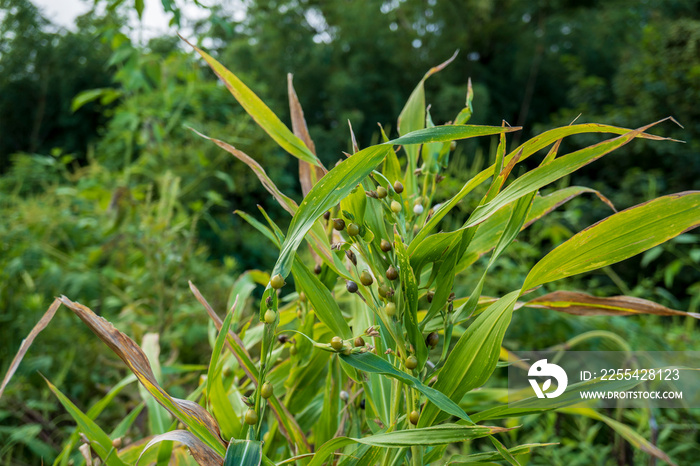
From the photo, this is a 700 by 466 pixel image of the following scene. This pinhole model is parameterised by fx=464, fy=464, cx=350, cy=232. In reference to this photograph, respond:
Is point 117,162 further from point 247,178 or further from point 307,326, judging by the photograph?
point 307,326

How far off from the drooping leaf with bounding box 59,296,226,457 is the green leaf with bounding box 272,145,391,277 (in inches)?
3.2

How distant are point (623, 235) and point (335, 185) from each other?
0.12 metres

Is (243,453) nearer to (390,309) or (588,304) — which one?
(390,309)

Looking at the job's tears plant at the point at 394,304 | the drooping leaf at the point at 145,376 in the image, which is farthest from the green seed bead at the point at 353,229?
the drooping leaf at the point at 145,376

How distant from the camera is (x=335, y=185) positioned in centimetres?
19

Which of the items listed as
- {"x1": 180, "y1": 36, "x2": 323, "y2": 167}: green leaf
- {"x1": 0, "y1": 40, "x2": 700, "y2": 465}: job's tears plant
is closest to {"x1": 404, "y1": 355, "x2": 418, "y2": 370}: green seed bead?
{"x1": 0, "y1": 40, "x2": 700, "y2": 465}: job's tears plant

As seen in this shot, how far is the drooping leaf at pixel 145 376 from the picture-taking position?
189 millimetres

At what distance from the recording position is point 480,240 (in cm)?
26

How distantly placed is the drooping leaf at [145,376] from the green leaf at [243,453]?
0.02 metres

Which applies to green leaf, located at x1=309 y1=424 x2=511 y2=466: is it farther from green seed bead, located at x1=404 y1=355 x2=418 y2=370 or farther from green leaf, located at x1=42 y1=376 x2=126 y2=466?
green leaf, located at x1=42 y1=376 x2=126 y2=466

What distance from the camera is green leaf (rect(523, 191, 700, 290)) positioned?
183 mm
